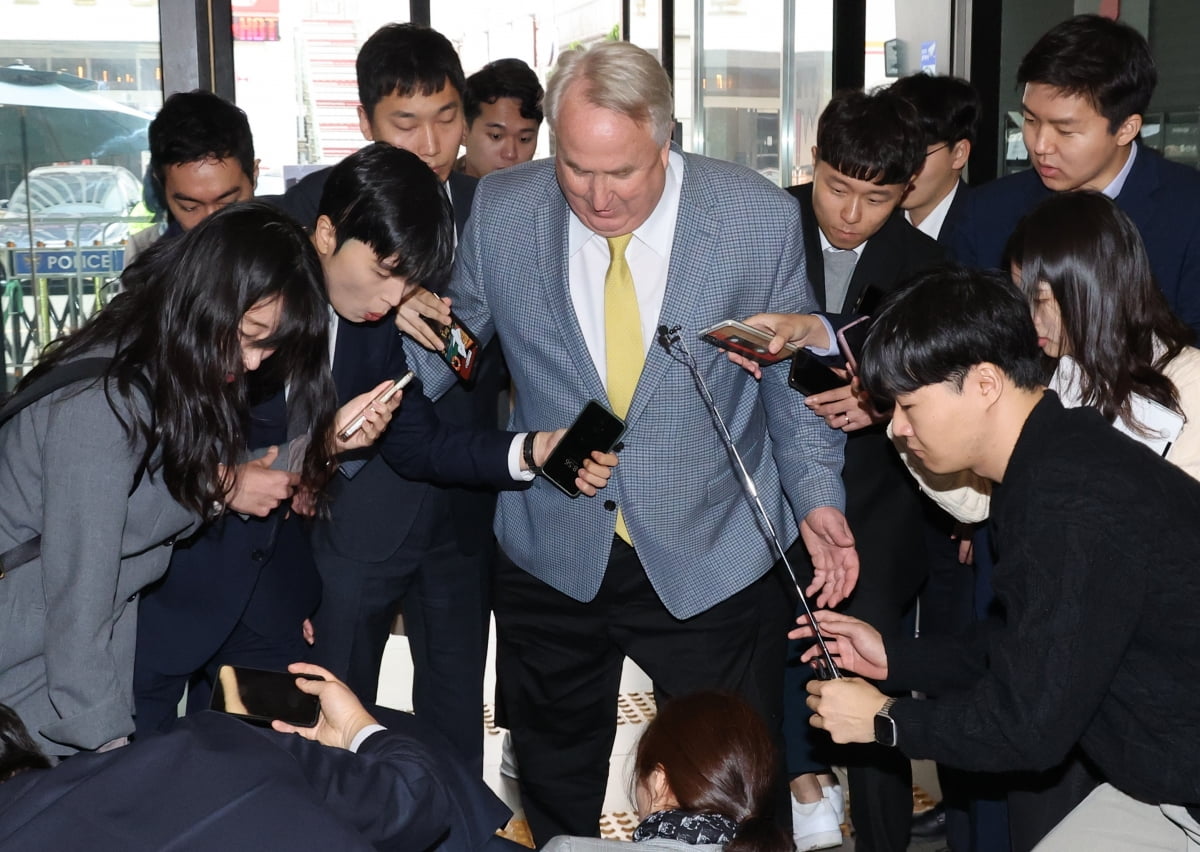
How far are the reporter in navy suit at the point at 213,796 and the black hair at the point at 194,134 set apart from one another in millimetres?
1886

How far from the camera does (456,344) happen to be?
2.44m

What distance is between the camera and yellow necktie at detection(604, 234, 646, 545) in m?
2.36

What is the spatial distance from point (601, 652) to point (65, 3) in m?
3.58

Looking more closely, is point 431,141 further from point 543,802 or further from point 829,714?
point 829,714

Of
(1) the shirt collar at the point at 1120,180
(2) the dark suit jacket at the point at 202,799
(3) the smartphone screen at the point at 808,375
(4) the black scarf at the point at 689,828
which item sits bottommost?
(4) the black scarf at the point at 689,828

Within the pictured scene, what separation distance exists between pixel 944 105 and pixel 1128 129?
86 cm

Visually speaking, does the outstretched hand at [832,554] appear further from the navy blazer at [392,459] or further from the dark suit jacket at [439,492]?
the dark suit jacket at [439,492]

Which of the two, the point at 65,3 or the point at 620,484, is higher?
the point at 65,3

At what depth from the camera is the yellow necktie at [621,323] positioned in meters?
2.36

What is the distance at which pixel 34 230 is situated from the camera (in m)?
4.78

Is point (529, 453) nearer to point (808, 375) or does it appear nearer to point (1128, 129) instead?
point (808, 375)

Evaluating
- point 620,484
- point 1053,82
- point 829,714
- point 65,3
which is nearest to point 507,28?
point 65,3

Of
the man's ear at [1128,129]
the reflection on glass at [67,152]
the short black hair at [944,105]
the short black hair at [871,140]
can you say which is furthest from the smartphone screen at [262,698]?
the reflection on glass at [67,152]

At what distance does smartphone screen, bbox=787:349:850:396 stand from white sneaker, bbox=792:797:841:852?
1256mm
